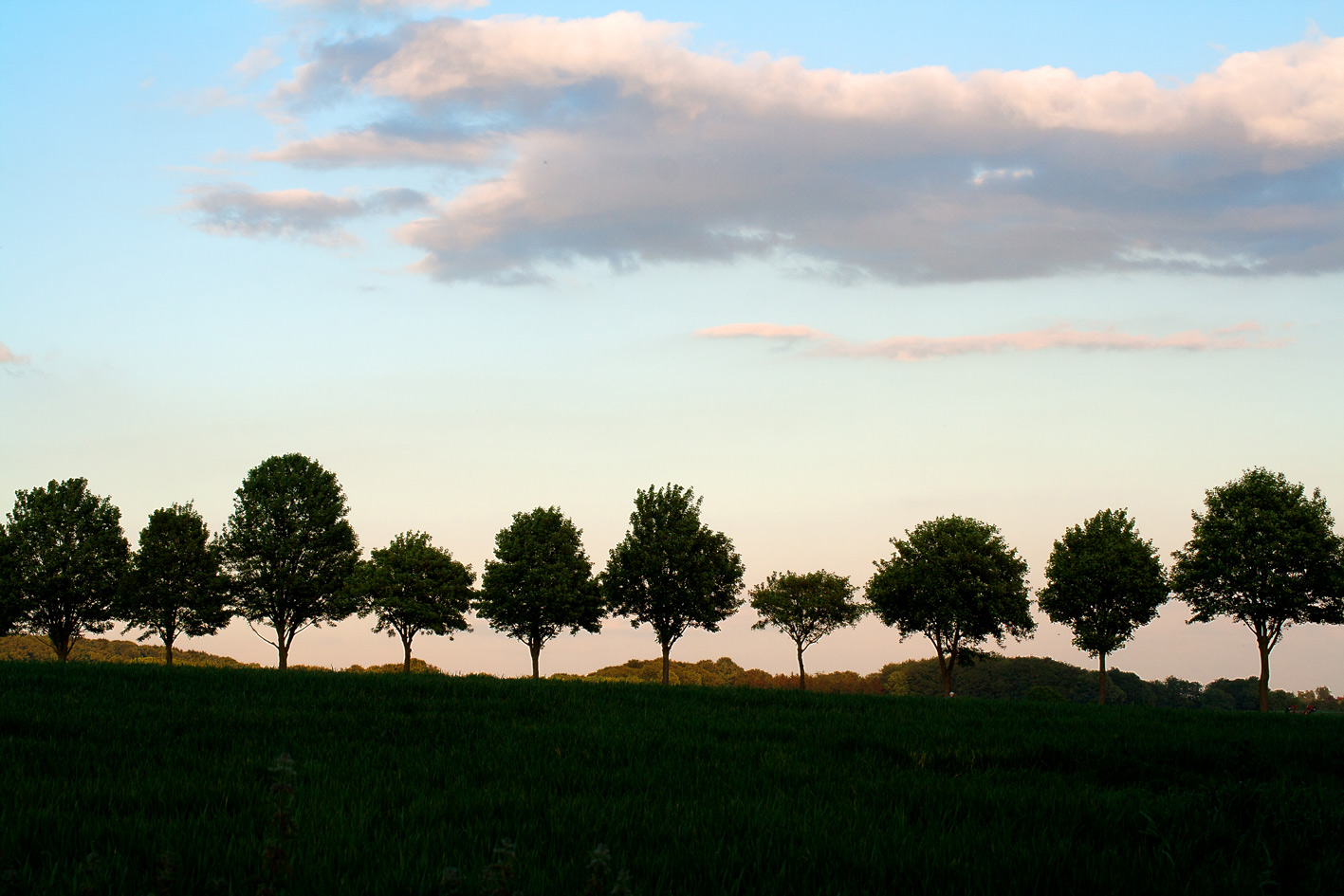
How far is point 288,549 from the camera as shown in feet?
Result: 178

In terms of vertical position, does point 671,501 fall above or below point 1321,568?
above

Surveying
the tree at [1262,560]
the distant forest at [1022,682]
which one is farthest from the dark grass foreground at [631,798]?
the distant forest at [1022,682]

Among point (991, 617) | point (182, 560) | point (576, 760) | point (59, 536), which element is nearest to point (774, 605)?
point (991, 617)

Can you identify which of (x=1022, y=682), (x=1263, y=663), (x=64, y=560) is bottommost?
(x=1022, y=682)

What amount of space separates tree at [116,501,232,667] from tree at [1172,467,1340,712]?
58.8 m

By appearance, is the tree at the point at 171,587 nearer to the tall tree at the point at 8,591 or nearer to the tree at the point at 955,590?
the tall tree at the point at 8,591

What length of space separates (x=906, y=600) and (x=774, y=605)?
483 inches

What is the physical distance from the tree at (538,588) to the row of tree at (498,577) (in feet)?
0.31

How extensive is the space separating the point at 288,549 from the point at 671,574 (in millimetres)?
24052

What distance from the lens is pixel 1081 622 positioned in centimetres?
5506

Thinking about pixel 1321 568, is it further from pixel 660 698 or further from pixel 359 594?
pixel 359 594

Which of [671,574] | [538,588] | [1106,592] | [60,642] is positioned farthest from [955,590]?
[60,642]

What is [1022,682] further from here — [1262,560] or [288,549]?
[288,549]

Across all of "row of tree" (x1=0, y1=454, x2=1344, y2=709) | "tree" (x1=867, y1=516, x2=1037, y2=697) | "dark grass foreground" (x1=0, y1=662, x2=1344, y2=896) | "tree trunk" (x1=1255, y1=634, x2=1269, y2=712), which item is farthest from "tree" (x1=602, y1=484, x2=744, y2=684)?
"dark grass foreground" (x1=0, y1=662, x2=1344, y2=896)
